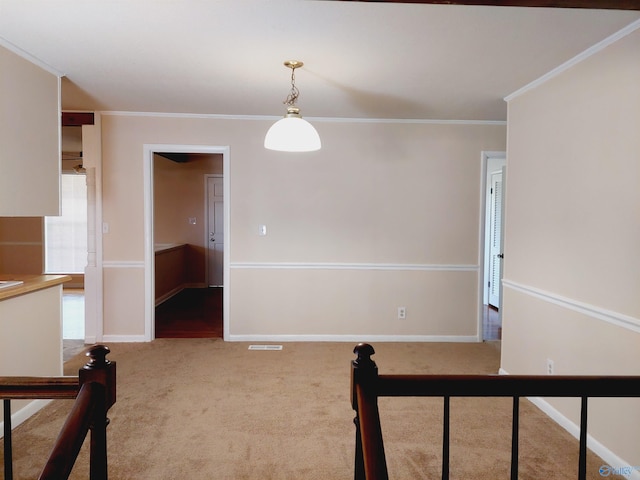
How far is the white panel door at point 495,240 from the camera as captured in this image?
5734mm

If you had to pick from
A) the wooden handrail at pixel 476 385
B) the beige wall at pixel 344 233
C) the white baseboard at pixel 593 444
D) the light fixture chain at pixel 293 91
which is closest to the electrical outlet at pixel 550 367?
the white baseboard at pixel 593 444

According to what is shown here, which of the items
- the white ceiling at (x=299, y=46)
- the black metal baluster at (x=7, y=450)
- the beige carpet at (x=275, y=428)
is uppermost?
the white ceiling at (x=299, y=46)

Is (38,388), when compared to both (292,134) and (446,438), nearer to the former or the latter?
(446,438)

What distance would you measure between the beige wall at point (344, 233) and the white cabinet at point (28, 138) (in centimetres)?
134

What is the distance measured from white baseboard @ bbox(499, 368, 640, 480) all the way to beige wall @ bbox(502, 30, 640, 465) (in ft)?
0.12

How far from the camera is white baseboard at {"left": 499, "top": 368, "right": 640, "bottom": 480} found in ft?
7.14

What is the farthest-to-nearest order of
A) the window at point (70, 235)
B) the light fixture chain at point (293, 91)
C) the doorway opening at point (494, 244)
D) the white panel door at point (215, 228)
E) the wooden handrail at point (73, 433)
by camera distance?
the window at point (70, 235)
the white panel door at point (215, 228)
the doorway opening at point (494, 244)
the light fixture chain at point (293, 91)
the wooden handrail at point (73, 433)

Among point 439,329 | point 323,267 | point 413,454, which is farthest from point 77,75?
point 439,329

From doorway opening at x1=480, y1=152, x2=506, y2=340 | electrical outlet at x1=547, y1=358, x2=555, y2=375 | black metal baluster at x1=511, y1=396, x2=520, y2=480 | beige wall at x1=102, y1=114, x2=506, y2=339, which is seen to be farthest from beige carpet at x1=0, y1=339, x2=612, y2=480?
doorway opening at x1=480, y1=152, x2=506, y2=340

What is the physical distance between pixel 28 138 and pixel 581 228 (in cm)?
370

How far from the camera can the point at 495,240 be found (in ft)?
19.9

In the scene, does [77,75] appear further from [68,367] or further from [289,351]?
[289,351]

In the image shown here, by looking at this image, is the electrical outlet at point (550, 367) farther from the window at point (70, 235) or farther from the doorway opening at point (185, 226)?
the window at point (70, 235)

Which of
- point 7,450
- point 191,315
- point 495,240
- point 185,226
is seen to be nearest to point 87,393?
point 7,450
